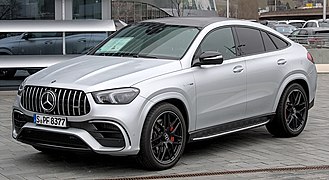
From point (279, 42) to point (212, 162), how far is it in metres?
2.39

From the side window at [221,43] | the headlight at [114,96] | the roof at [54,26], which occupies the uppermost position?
the side window at [221,43]

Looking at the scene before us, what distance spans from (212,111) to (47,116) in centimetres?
196

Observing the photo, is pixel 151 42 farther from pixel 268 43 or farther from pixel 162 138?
pixel 268 43

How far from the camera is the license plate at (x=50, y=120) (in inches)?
260

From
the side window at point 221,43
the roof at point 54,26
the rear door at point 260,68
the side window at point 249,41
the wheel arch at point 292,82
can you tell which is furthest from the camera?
the roof at point 54,26

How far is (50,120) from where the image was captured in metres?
6.69

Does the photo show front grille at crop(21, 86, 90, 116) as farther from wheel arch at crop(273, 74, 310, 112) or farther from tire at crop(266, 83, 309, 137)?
tire at crop(266, 83, 309, 137)

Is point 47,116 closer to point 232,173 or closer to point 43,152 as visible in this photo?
point 43,152

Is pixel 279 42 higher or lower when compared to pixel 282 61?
higher

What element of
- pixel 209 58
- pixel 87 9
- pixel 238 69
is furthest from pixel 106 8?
pixel 209 58

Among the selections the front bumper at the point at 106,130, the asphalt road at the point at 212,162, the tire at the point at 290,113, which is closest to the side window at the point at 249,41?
the tire at the point at 290,113

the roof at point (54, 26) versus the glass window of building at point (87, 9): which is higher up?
the glass window of building at point (87, 9)

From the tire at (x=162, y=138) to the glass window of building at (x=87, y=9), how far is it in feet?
29.8

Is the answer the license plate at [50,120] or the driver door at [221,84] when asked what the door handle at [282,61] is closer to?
the driver door at [221,84]
